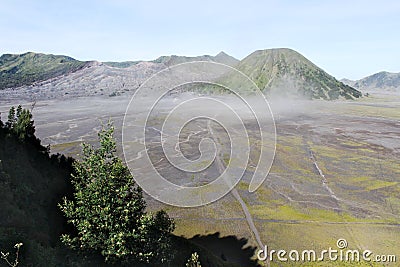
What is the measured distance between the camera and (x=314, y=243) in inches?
1257

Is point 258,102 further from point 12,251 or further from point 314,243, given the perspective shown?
point 12,251

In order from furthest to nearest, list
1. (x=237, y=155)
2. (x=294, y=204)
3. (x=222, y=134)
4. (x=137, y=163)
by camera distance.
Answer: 1. (x=222, y=134)
2. (x=237, y=155)
3. (x=137, y=163)
4. (x=294, y=204)

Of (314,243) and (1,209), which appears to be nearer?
(1,209)

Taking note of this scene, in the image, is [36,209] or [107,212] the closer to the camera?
[107,212]

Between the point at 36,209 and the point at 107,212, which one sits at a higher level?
the point at 107,212

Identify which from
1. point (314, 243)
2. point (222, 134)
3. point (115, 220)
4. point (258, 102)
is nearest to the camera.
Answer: point (115, 220)

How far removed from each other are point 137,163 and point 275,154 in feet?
105

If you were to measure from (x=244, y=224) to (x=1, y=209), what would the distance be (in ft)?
86.1

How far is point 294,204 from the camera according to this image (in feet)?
139

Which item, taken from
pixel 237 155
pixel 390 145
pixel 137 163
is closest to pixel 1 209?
pixel 137 163

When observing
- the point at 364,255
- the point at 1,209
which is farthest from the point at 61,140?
the point at 364,255

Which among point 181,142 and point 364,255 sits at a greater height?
point 181,142

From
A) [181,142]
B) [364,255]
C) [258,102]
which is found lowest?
[364,255]

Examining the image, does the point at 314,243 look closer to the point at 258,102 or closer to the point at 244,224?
the point at 244,224
